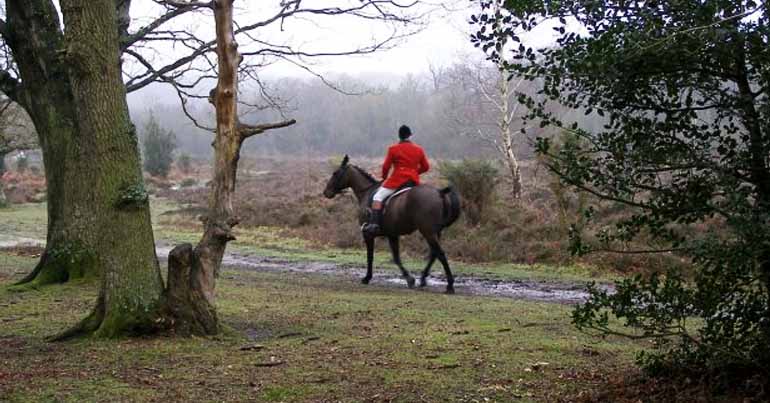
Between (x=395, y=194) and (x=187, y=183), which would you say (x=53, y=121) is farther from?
(x=187, y=183)

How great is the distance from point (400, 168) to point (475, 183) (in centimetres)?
800

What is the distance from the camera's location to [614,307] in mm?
5199

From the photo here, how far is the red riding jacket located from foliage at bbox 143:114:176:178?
44.3 meters

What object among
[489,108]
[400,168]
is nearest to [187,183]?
[489,108]

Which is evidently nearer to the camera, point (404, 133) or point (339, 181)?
point (404, 133)

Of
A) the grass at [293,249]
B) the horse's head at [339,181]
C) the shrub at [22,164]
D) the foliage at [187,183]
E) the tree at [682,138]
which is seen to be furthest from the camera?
the shrub at [22,164]

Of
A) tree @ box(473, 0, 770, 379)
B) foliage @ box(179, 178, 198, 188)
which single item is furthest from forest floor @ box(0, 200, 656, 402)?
foliage @ box(179, 178, 198, 188)

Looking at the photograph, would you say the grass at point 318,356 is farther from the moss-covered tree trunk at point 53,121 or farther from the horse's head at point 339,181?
the horse's head at point 339,181

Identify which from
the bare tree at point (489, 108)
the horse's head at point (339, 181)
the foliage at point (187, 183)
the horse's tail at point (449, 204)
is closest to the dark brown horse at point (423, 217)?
the horse's tail at point (449, 204)

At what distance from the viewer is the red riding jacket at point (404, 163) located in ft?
48.6

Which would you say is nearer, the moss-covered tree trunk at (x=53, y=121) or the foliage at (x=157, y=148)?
the moss-covered tree trunk at (x=53, y=121)

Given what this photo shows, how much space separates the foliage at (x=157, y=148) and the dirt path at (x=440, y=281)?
3724 cm

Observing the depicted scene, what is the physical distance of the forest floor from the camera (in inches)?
247

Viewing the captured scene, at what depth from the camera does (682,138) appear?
205 inches
